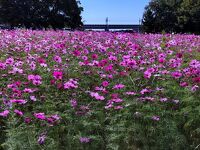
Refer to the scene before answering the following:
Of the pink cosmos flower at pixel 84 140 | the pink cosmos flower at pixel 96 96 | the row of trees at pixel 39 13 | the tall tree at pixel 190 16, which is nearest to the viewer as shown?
the pink cosmos flower at pixel 84 140

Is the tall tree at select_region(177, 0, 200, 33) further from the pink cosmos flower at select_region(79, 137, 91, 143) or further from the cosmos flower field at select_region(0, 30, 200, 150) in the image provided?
the pink cosmos flower at select_region(79, 137, 91, 143)

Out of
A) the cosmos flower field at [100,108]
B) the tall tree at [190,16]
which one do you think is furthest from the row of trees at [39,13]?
the cosmos flower field at [100,108]

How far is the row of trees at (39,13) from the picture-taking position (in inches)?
1750

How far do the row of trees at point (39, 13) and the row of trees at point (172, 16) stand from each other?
803cm

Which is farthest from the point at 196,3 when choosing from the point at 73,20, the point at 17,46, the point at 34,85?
the point at 34,85

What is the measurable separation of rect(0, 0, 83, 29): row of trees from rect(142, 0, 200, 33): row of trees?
8027 millimetres

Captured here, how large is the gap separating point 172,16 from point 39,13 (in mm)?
13049

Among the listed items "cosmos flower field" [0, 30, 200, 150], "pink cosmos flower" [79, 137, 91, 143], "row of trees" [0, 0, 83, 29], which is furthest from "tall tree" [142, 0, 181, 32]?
"pink cosmos flower" [79, 137, 91, 143]

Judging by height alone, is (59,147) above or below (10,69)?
below

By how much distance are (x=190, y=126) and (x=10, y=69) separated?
262 cm

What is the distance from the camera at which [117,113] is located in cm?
479

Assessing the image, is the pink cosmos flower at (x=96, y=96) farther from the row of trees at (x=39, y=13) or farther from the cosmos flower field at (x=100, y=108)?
the row of trees at (x=39, y=13)

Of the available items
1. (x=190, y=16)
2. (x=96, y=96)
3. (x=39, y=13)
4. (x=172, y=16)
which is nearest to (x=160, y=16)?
(x=172, y=16)

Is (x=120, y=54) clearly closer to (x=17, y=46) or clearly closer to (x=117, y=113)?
(x=17, y=46)
